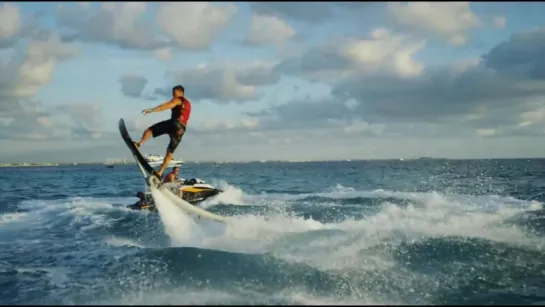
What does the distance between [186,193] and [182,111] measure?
13.0m

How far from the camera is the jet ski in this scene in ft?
78.6

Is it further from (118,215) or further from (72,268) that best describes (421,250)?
(118,215)

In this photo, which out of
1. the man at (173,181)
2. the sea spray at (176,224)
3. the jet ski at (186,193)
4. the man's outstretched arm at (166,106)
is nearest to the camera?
the man's outstretched arm at (166,106)

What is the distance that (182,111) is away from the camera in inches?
504

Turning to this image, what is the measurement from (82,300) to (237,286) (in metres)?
3.09

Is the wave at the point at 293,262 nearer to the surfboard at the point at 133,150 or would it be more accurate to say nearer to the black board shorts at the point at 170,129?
the surfboard at the point at 133,150

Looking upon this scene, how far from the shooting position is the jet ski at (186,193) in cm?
2397

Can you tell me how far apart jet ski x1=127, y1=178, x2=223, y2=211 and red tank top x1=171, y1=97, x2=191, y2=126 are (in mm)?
10518

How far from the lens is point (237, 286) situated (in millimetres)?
9992

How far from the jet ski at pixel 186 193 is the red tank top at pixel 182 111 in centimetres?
1052

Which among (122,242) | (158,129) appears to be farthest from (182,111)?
(122,242)

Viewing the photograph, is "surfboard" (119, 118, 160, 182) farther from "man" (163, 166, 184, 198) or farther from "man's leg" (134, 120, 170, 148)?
"man" (163, 166, 184, 198)

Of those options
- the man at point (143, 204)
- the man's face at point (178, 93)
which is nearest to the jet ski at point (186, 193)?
the man at point (143, 204)

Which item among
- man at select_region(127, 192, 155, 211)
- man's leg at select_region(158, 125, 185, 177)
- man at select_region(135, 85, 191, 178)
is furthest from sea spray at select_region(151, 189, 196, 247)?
man at select_region(127, 192, 155, 211)
